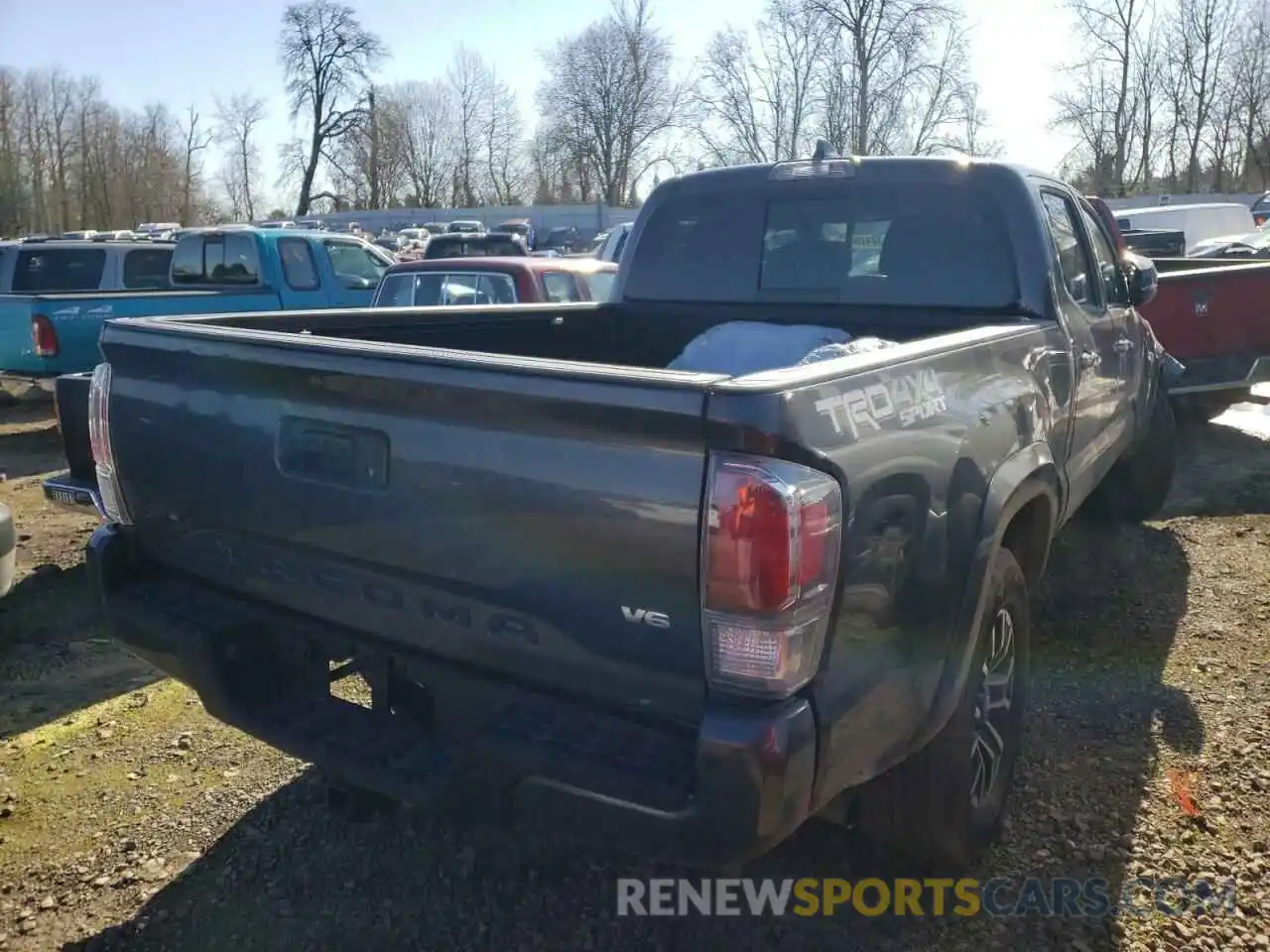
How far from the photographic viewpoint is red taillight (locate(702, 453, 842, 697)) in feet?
6.24

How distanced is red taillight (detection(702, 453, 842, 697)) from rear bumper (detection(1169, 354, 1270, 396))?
7113 mm

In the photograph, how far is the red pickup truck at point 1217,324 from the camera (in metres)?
7.97

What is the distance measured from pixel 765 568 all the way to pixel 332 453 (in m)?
1.13

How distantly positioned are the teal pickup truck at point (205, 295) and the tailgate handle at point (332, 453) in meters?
7.20

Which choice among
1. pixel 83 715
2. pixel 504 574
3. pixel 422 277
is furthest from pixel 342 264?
pixel 504 574

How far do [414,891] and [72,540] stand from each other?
472 centimetres

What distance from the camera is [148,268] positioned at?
508 inches

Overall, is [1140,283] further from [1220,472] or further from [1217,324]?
[1217,324]

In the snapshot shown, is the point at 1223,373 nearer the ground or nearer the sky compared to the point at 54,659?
nearer the sky

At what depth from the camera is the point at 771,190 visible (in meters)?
4.13

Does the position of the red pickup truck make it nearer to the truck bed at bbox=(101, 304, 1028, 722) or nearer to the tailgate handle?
the truck bed at bbox=(101, 304, 1028, 722)

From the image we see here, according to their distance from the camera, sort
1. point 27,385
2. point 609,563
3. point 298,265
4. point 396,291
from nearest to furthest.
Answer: point 609,563 < point 396,291 < point 298,265 < point 27,385

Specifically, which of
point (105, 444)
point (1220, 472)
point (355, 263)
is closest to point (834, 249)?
point (105, 444)

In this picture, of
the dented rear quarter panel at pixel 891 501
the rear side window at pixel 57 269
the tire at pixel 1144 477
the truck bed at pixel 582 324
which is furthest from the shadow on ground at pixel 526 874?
the rear side window at pixel 57 269
